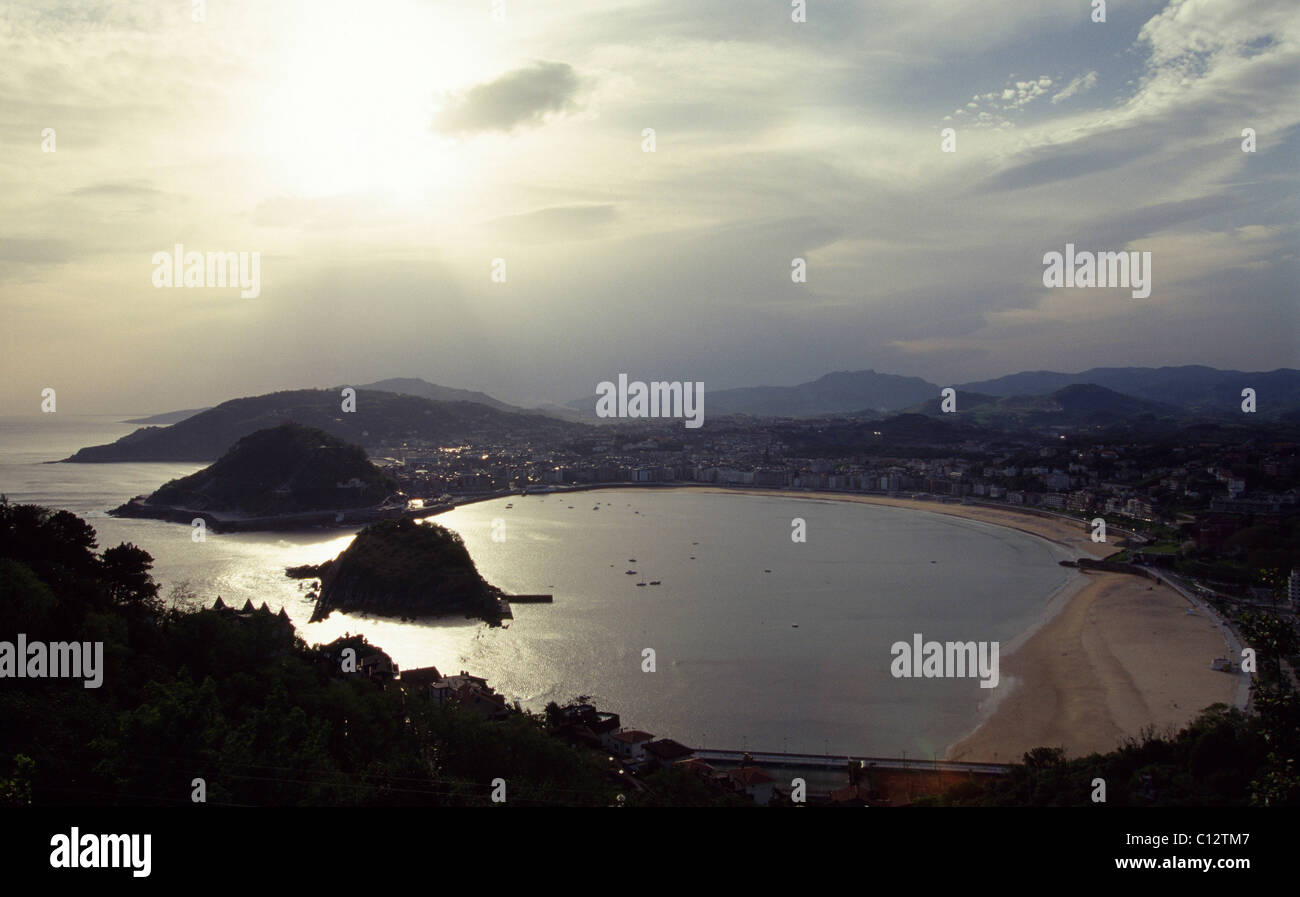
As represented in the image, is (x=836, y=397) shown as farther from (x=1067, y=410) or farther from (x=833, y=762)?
(x=833, y=762)

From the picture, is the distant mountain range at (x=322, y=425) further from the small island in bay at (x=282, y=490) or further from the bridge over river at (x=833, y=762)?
the bridge over river at (x=833, y=762)

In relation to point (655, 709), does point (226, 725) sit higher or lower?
higher

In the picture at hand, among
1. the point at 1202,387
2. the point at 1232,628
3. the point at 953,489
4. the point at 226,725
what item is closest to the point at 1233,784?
the point at 226,725

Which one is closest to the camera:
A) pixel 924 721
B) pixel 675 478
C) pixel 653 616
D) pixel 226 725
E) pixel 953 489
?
pixel 226 725

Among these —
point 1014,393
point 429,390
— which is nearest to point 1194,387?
point 1014,393

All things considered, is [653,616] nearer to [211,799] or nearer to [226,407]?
[211,799]
